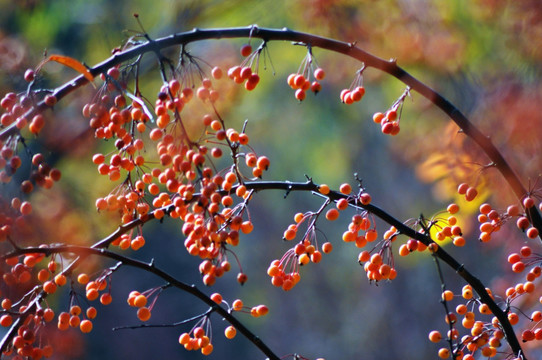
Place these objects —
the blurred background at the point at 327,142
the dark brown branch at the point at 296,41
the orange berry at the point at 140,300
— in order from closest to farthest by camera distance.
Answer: the dark brown branch at the point at 296,41, the orange berry at the point at 140,300, the blurred background at the point at 327,142

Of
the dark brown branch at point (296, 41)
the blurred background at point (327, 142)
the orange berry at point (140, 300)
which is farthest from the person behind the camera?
the blurred background at point (327, 142)

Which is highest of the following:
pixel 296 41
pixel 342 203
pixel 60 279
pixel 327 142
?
pixel 327 142

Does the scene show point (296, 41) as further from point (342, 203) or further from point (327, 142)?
point (327, 142)

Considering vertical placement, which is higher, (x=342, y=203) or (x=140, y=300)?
(x=342, y=203)

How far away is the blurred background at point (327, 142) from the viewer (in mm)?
2195

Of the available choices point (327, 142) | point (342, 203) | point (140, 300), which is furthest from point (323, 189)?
point (327, 142)

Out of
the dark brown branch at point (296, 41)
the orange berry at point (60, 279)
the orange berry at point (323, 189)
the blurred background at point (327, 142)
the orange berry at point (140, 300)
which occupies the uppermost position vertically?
the blurred background at point (327, 142)

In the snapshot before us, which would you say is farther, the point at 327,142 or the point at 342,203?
the point at 327,142

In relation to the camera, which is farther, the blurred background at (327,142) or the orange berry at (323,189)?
the blurred background at (327,142)

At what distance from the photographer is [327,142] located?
7324 mm

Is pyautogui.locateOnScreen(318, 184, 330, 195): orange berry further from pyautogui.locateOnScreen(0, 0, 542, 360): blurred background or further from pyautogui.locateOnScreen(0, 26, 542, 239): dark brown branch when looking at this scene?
pyautogui.locateOnScreen(0, 0, 542, 360): blurred background

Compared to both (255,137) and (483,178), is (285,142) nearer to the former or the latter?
(255,137)

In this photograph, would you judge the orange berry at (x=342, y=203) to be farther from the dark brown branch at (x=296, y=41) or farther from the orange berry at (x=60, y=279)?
the orange berry at (x=60, y=279)

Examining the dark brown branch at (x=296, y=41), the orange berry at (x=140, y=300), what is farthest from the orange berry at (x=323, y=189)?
the orange berry at (x=140, y=300)
